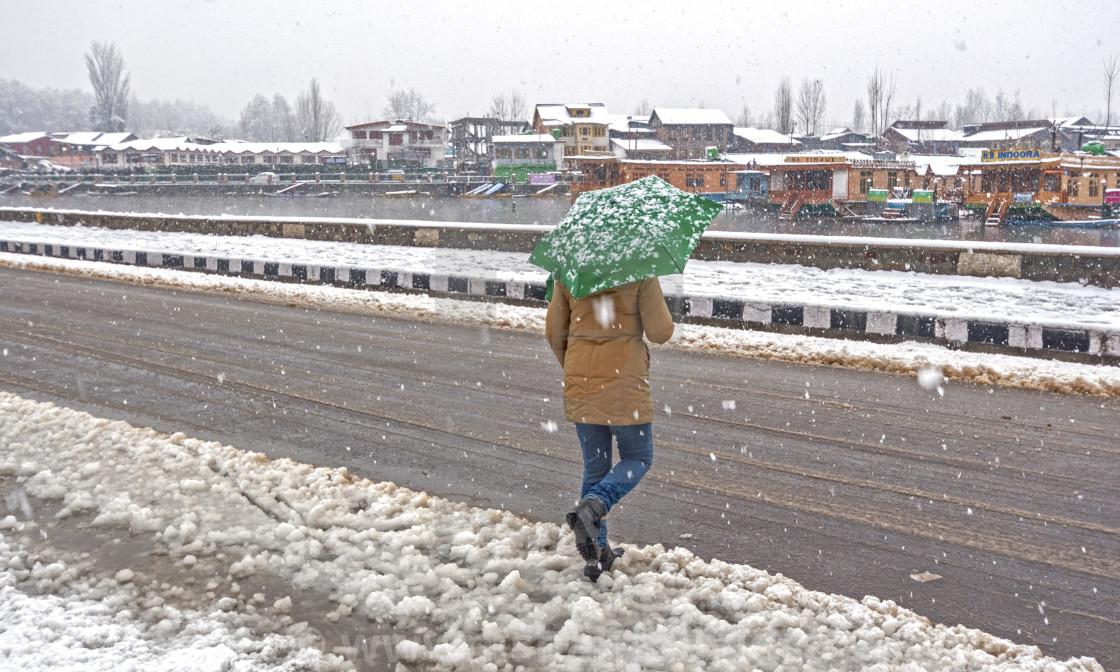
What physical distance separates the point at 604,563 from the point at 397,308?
8889mm

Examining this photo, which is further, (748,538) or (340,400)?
(340,400)

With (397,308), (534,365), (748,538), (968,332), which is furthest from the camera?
(397,308)

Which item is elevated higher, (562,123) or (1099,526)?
(562,123)

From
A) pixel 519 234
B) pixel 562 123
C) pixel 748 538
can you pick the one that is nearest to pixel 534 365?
pixel 748 538

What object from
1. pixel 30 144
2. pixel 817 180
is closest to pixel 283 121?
pixel 30 144

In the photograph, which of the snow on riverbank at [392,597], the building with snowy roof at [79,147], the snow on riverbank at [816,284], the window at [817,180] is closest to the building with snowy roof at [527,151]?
the window at [817,180]

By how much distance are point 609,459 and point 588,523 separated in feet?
1.47

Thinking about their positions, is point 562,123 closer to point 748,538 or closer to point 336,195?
point 336,195

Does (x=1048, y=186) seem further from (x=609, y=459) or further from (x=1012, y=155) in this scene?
(x=609, y=459)

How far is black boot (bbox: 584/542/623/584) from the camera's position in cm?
375

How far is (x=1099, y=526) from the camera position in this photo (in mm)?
4434

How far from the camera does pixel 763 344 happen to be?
923 centimetres

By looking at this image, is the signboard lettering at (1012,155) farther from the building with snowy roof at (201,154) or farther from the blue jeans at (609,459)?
the building with snowy roof at (201,154)

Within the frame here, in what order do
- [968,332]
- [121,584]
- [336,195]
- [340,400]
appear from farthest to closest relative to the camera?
[336,195] → [968,332] → [340,400] → [121,584]
